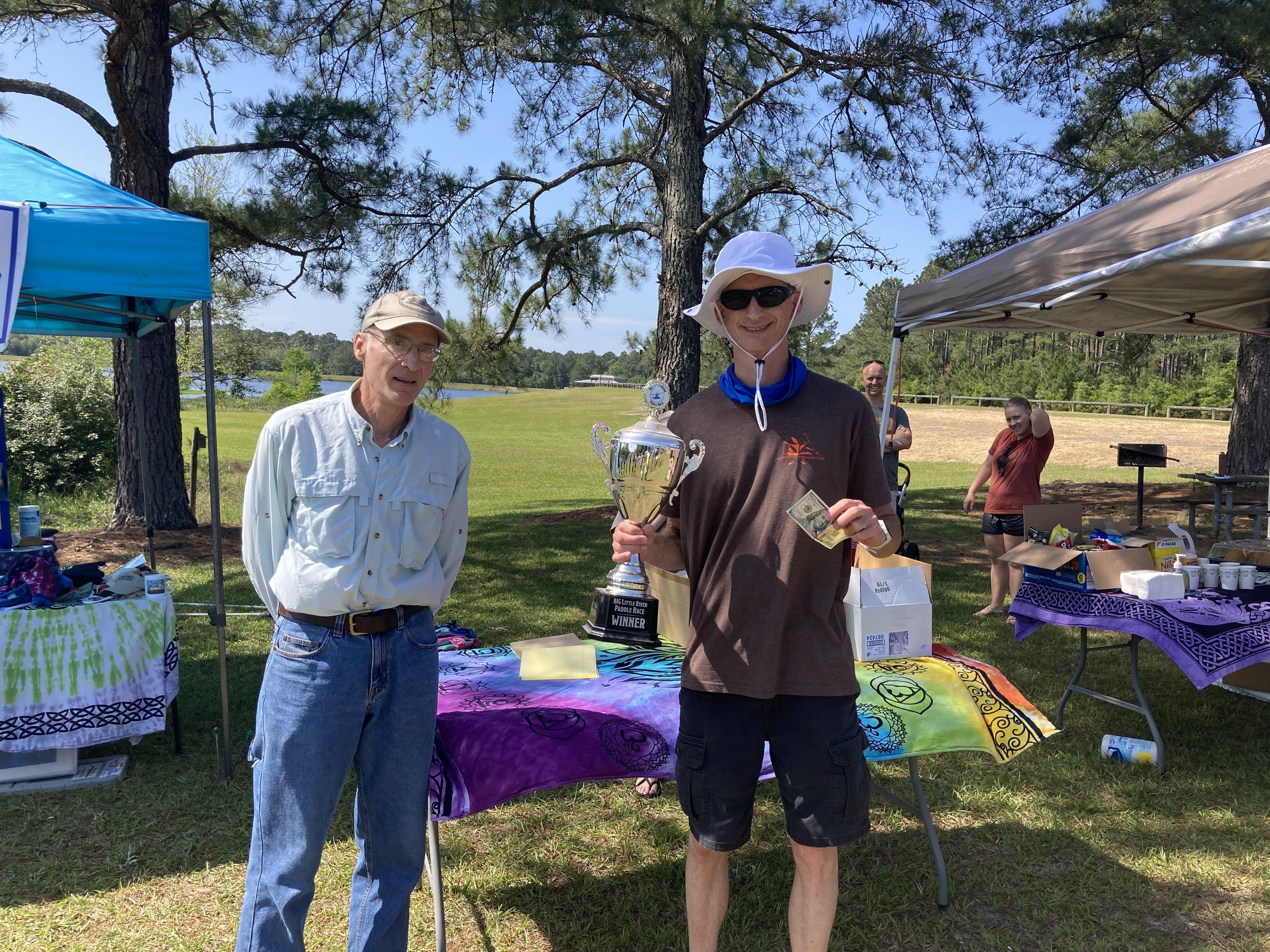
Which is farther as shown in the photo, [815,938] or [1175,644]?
[1175,644]

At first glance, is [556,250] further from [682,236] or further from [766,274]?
[766,274]

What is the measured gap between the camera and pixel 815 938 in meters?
1.98

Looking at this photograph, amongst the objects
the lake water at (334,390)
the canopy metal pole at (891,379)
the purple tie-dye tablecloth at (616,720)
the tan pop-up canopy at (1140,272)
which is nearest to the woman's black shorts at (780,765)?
the purple tie-dye tablecloth at (616,720)

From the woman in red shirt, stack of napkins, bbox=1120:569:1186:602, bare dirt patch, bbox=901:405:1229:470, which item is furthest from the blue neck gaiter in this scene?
bare dirt patch, bbox=901:405:1229:470

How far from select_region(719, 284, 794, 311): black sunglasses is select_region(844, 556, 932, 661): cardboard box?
135 cm

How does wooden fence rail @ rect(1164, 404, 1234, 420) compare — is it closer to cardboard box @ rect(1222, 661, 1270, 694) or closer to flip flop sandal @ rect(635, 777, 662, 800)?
cardboard box @ rect(1222, 661, 1270, 694)

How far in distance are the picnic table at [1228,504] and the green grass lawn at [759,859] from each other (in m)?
4.29

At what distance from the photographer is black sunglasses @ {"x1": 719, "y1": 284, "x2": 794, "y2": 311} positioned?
200 cm

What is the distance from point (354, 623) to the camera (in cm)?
199

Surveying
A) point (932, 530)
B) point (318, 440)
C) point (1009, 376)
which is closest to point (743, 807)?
point (318, 440)

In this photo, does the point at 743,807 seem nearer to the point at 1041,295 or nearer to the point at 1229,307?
the point at 1041,295

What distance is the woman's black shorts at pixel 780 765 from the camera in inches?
76.3

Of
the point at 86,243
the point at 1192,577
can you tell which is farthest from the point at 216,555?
the point at 1192,577

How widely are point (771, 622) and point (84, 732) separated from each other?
10.7ft
